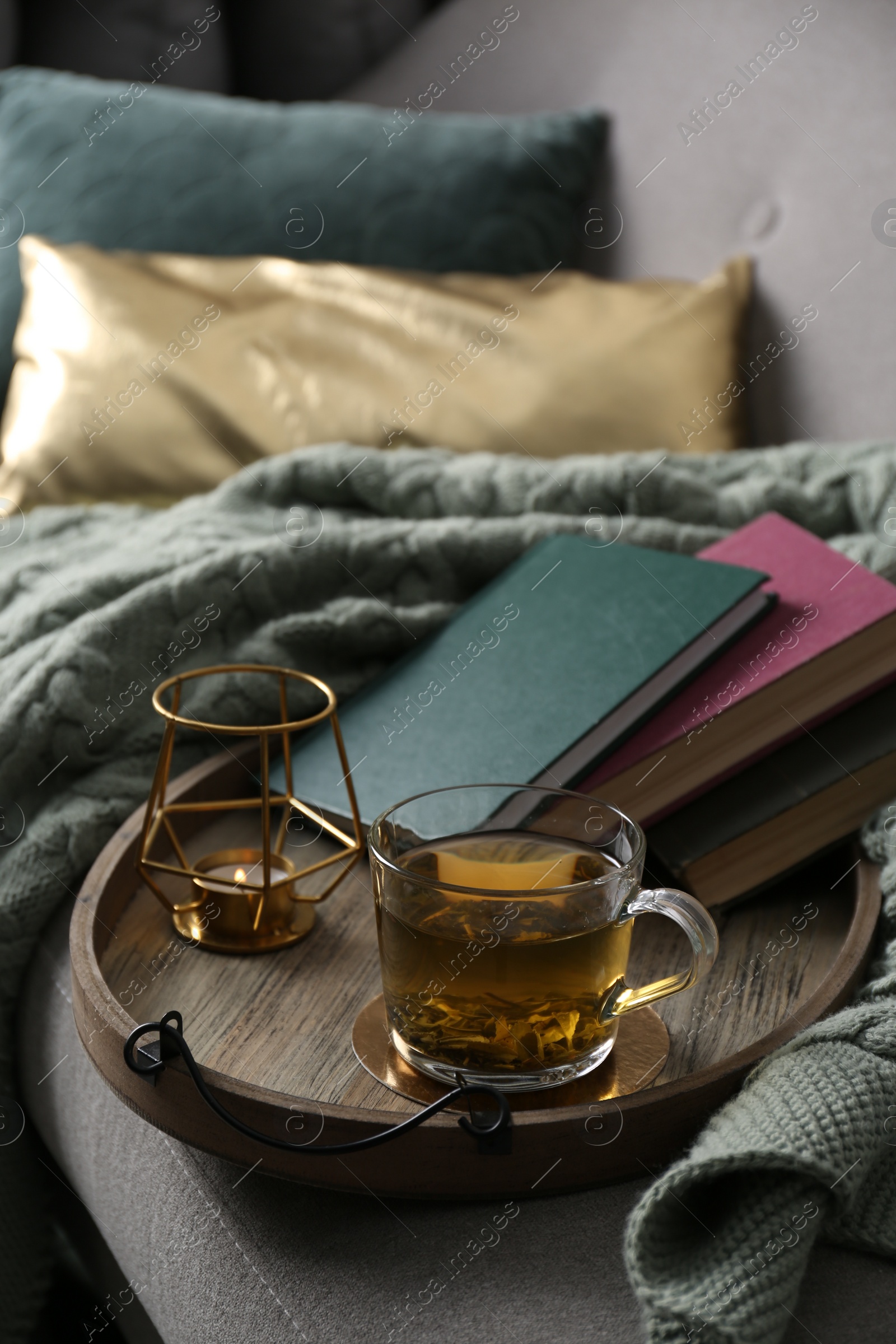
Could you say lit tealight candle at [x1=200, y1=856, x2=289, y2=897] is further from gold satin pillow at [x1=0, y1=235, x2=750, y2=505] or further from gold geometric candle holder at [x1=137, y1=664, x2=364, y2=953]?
gold satin pillow at [x1=0, y1=235, x2=750, y2=505]

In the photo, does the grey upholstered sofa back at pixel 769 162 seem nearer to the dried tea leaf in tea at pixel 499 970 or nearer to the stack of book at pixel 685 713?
the stack of book at pixel 685 713

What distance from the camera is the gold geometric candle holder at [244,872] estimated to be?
57 cm

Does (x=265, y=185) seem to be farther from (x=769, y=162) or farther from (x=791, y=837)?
(x=791, y=837)

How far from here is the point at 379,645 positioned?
0.80 m

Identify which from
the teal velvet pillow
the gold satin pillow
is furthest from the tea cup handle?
the teal velvet pillow

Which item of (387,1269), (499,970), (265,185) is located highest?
(265,185)

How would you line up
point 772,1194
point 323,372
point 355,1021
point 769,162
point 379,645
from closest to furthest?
point 772,1194 → point 355,1021 → point 379,645 → point 323,372 → point 769,162

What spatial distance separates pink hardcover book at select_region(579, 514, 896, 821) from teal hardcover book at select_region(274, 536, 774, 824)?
0.01 metres

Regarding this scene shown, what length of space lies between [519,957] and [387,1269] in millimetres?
129

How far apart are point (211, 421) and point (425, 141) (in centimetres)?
51

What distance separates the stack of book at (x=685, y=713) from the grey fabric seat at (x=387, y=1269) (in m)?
0.21

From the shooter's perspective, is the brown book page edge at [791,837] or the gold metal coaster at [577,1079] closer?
the gold metal coaster at [577,1079]

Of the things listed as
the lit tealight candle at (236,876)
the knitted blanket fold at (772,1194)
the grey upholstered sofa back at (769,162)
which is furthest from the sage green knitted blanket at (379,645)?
the grey upholstered sofa back at (769,162)

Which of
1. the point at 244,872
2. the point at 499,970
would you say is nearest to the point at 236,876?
the point at 244,872
